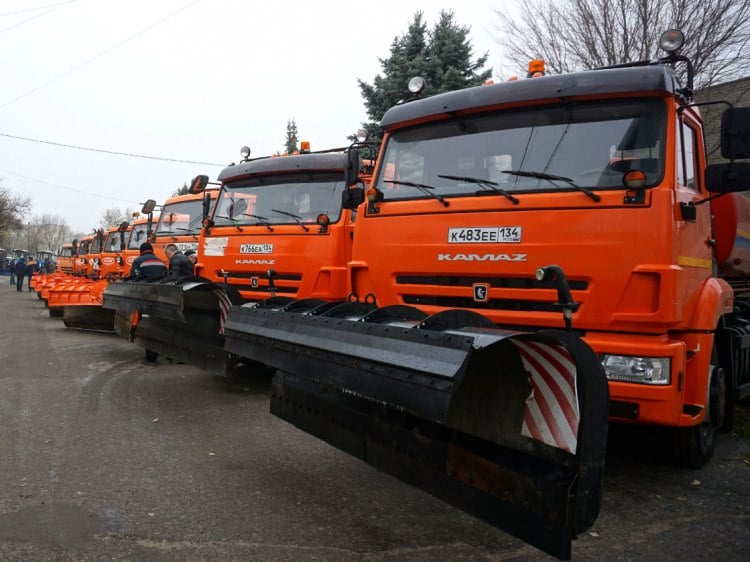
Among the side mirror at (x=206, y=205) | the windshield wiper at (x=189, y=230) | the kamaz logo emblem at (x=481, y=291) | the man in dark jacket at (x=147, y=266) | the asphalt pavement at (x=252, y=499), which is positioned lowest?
the asphalt pavement at (x=252, y=499)

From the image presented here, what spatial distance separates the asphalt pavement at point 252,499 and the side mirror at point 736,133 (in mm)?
2338

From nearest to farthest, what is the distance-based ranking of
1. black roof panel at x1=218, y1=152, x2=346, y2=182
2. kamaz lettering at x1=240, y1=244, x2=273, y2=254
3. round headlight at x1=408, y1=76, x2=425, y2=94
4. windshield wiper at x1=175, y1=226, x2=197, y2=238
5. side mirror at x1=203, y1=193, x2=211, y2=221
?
round headlight at x1=408, y1=76, x2=425, y2=94 < kamaz lettering at x1=240, y1=244, x2=273, y2=254 < black roof panel at x1=218, y1=152, x2=346, y2=182 < side mirror at x1=203, y1=193, x2=211, y2=221 < windshield wiper at x1=175, y1=226, x2=197, y2=238

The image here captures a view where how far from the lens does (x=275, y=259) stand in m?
7.52

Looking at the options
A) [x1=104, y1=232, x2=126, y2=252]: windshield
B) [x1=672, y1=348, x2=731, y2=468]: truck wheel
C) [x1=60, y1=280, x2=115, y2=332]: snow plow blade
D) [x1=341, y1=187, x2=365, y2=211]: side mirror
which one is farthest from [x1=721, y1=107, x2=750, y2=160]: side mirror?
[x1=104, y1=232, x2=126, y2=252]: windshield

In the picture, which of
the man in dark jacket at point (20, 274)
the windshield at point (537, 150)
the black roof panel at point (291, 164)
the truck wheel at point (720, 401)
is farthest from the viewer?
the man in dark jacket at point (20, 274)

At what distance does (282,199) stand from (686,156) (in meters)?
4.77

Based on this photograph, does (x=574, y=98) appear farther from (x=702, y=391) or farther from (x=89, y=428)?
(x=89, y=428)

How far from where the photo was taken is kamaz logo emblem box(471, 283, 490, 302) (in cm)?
445

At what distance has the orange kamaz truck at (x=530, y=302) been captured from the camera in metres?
2.96

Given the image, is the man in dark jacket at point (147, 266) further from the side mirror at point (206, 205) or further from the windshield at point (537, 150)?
the windshield at point (537, 150)

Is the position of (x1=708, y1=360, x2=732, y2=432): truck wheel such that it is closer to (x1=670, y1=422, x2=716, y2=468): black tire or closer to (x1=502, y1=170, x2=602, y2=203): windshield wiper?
(x1=670, y1=422, x2=716, y2=468): black tire

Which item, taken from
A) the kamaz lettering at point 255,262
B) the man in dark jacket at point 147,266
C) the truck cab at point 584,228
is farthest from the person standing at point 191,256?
the truck cab at point 584,228

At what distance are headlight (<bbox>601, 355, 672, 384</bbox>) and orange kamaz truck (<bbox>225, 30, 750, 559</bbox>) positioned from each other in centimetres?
A: 1

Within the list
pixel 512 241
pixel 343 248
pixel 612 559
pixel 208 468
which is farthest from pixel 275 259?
pixel 612 559
